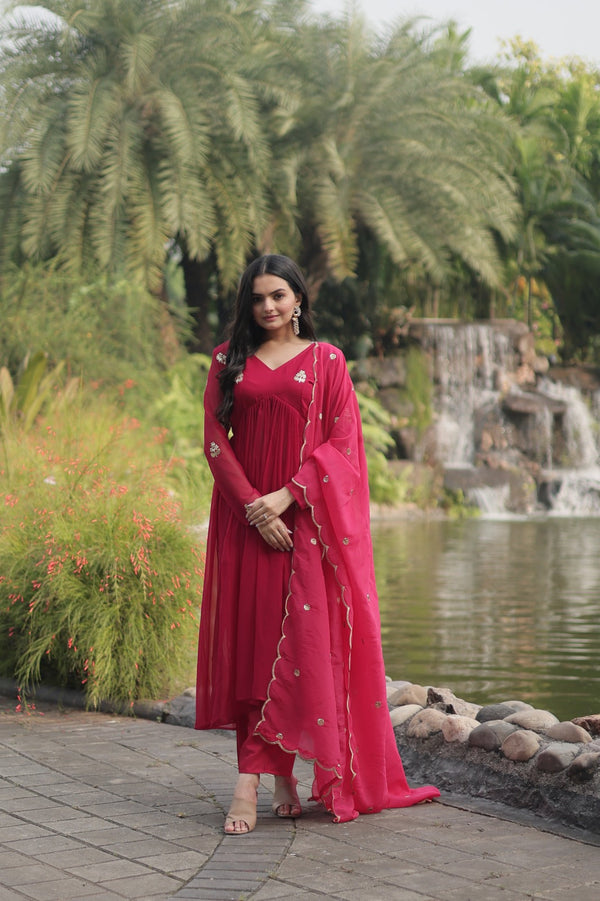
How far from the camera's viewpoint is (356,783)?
4039mm

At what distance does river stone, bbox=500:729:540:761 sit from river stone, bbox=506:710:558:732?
0.47 ft

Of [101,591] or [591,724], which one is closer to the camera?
[591,724]

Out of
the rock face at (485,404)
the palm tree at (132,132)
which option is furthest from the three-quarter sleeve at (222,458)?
the rock face at (485,404)

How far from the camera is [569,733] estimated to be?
4.30 meters

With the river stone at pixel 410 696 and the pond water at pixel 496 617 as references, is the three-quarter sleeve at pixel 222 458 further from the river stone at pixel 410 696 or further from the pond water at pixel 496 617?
Answer: the pond water at pixel 496 617

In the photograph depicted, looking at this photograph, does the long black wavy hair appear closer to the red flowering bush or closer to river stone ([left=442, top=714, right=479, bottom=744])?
river stone ([left=442, top=714, right=479, bottom=744])

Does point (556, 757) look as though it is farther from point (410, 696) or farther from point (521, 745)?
point (410, 696)

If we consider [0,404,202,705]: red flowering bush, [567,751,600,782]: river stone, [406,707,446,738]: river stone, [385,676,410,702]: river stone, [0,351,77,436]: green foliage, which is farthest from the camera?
[0,351,77,436]: green foliage

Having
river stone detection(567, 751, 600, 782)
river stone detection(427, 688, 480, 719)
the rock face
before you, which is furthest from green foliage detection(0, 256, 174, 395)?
river stone detection(567, 751, 600, 782)

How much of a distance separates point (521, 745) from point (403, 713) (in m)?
0.74

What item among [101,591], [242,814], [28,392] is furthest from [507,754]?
[28,392]

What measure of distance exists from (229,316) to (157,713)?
2.16m

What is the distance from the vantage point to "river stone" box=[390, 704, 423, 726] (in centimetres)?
485

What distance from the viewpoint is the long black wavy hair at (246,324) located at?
4254 mm
